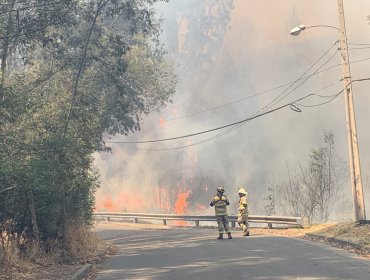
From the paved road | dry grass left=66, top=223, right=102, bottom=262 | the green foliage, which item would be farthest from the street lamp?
dry grass left=66, top=223, right=102, bottom=262

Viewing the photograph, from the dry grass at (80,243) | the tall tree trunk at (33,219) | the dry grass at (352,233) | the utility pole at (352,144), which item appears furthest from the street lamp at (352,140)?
the tall tree trunk at (33,219)

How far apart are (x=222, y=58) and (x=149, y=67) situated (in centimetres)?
3841

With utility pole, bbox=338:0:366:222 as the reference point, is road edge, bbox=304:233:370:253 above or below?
below

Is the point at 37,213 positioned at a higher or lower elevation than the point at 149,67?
lower

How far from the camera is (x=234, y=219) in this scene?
2236 cm

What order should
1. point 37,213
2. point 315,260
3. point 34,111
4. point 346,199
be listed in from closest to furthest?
point 315,260 → point 34,111 → point 37,213 → point 346,199

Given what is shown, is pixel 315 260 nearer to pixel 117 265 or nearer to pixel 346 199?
pixel 117 265

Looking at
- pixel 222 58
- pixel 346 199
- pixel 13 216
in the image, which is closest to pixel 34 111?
pixel 13 216

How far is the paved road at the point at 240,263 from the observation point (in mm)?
8352

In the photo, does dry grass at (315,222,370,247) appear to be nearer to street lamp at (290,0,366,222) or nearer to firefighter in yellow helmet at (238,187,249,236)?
street lamp at (290,0,366,222)

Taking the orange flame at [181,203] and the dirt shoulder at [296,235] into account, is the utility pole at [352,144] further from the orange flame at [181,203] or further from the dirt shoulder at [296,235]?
the orange flame at [181,203]

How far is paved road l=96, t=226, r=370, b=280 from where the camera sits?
329 inches

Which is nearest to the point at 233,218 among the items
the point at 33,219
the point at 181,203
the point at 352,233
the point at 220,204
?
the point at 220,204

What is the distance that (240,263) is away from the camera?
9.83 meters
